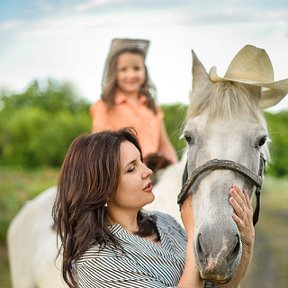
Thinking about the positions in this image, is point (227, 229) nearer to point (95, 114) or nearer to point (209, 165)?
point (209, 165)

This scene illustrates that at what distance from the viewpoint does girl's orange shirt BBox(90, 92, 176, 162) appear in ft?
11.0

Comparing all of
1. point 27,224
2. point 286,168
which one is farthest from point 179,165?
point 286,168

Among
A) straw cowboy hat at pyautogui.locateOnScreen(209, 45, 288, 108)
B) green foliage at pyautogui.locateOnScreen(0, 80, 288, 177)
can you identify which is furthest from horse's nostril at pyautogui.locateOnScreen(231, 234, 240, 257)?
green foliage at pyautogui.locateOnScreen(0, 80, 288, 177)

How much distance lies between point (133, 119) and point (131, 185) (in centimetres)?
157

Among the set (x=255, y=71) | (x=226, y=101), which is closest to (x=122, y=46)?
(x=255, y=71)

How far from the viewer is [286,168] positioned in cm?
1095

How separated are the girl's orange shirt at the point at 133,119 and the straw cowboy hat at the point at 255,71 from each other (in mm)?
1164

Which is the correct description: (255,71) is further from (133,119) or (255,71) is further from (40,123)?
(40,123)

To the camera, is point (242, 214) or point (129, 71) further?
point (129, 71)

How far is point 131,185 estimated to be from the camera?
183cm

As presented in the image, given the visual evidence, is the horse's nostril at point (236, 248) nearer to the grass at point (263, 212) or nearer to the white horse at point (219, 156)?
the white horse at point (219, 156)

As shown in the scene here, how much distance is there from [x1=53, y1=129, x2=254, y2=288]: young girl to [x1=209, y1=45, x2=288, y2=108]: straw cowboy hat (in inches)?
19.1

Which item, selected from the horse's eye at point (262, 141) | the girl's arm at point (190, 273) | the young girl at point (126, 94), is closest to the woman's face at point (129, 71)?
the young girl at point (126, 94)

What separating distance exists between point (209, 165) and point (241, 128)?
0.60ft
